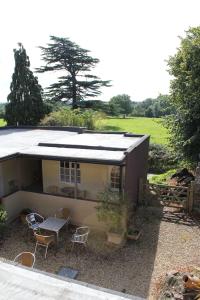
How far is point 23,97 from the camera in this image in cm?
3045

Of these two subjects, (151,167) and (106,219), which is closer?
(106,219)

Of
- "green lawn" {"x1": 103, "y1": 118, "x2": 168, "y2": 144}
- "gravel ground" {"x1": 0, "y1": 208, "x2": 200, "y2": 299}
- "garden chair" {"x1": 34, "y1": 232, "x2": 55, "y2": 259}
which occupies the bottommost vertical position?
"gravel ground" {"x1": 0, "y1": 208, "x2": 200, "y2": 299}

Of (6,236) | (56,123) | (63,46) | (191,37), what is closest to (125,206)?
(6,236)

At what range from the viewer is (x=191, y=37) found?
55.3ft

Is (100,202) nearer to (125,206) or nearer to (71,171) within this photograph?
(125,206)

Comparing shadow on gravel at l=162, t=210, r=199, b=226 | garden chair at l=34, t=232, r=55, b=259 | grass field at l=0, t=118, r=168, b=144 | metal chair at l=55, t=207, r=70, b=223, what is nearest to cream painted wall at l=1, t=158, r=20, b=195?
metal chair at l=55, t=207, r=70, b=223

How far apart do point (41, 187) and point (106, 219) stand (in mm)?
4657

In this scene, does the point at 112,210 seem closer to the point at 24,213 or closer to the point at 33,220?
the point at 33,220

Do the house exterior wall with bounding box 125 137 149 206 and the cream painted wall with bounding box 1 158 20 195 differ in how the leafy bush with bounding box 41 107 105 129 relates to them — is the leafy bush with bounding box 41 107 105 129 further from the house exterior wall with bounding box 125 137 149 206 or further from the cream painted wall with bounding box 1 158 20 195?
the cream painted wall with bounding box 1 158 20 195

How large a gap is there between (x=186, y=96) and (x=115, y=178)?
26.8 ft

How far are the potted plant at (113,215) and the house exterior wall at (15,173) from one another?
15.2ft

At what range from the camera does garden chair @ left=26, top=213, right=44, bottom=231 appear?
1074cm

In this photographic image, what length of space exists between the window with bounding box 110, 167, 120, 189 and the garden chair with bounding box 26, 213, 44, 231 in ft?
11.5

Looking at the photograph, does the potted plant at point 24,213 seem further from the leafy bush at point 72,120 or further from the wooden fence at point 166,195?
the leafy bush at point 72,120
